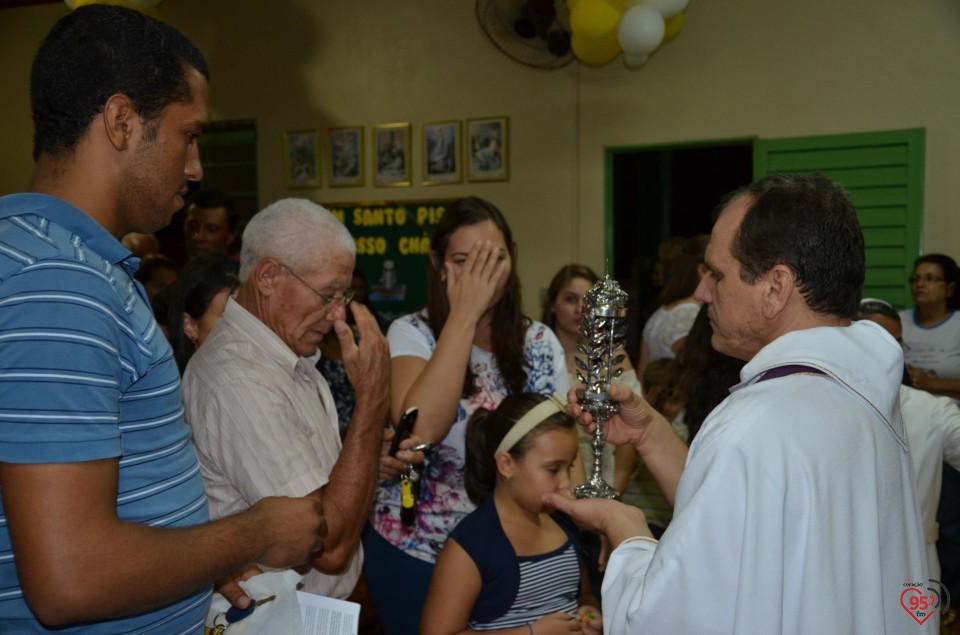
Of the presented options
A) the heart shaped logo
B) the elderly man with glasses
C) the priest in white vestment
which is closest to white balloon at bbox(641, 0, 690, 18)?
the elderly man with glasses

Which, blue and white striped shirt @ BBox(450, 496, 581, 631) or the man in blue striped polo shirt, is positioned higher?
the man in blue striped polo shirt

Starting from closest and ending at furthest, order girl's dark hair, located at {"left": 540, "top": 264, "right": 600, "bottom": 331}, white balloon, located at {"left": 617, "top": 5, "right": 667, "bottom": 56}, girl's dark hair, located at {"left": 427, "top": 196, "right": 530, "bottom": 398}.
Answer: girl's dark hair, located at {"left": 427, "top": 196, "right": 530, "bottom": 398}, girl's dark hair, located at {"left": 540, "top": 264, "right": 600, "bottom": 331}, white balloon, located at {"left": 617, "top": 5, "right": 667, "bottom": 56}

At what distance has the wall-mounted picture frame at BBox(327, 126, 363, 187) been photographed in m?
7.41

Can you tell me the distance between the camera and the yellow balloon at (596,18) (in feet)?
16.6

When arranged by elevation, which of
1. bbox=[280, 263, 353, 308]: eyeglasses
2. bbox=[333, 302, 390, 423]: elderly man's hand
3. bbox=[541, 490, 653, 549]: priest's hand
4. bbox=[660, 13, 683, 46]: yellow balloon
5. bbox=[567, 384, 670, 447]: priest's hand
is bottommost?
bbox=[541, 490, 653, 549]: priest's hand

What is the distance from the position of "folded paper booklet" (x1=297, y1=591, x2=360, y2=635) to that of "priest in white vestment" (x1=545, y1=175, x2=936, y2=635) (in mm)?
489

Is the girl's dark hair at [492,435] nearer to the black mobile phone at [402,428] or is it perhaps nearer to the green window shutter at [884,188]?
the black mobile phone at [402,428]

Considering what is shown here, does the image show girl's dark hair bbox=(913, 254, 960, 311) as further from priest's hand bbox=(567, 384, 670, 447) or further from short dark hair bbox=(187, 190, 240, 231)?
short dark hair bbox=(187, 190, 240, 231)

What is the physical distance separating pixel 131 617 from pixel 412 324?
1.35 meters

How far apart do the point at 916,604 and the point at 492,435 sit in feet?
3.95

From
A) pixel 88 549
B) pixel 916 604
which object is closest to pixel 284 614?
pixel 88 549

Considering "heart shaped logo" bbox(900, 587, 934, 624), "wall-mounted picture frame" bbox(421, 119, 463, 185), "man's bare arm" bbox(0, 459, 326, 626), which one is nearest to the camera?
"man's bare arm" bbox(0, 459, 326, 626)

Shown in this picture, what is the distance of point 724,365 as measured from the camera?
252cm

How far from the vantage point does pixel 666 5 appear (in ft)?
16.0
